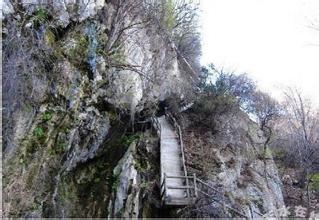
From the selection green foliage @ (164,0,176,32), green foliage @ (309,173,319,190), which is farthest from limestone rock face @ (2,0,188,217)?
green foliage @ (309,173,319,190)

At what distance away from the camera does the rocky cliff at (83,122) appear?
7672 mm

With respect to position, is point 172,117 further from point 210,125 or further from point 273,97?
point 273,97

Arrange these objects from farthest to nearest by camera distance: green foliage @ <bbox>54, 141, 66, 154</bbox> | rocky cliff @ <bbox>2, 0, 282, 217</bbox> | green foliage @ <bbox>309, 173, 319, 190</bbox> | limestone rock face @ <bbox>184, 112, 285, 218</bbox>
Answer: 1. green foliage @ <bbox>309, 173, 319, 190</bbox>
2. limestone rock face @ <bbox>184, 112, 285, 218</bbox>
3. green foliage @ <bbox>54, 141, 66, 154</bbox>
4. rocky cliff @ <bbox>2, 0, 282, 217</bbox>

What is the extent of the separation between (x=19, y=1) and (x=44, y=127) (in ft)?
10.0

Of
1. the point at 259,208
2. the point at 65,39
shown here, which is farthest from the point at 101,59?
the point at 259,208

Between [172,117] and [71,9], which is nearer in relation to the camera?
[71,9]

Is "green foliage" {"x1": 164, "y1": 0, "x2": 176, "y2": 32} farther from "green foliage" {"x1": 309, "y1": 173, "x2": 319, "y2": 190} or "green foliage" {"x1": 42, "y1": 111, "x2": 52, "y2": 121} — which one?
"green foliage" {"x1": 42, "y1": 111, "x2": 52, "y2": 121}

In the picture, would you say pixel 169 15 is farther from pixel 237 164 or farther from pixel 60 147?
pixel 60 147

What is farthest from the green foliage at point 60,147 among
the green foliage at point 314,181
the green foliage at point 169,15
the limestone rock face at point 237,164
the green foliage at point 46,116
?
the green foliage at point 314,181

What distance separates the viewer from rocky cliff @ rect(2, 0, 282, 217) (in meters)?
7.67

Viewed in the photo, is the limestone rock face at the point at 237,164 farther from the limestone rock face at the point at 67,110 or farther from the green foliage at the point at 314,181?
the limestone rock face at the point at 67,110

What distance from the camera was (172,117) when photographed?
55.0ft

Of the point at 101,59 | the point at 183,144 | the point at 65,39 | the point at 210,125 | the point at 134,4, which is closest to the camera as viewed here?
the point at 65,39

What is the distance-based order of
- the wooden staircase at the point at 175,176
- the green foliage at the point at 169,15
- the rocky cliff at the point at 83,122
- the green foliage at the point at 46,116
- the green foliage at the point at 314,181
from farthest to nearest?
the green foliage at the point at 169,15 → the green foliage at the point at 314,181 → the wooden staircase at the point at 175,176 → the green foliage at the point at 46,116 → the rocky cliff at the point at 83,122
